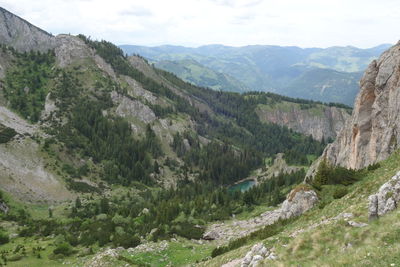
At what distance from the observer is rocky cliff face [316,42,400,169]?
66562 mm

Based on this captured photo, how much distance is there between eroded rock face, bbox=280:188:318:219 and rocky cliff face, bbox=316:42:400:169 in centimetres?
2486

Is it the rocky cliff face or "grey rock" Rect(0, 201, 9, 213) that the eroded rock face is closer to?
the rocky cliff face

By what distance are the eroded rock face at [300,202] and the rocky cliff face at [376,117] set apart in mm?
24863

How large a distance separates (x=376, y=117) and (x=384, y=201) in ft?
191

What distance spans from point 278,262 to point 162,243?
35548mm

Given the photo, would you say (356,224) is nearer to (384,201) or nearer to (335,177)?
(384,201)

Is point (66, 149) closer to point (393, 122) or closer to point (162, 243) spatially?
point (162, 243)

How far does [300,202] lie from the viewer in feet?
156

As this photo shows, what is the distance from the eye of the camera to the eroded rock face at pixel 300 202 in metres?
46.8

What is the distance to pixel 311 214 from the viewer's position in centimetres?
3959

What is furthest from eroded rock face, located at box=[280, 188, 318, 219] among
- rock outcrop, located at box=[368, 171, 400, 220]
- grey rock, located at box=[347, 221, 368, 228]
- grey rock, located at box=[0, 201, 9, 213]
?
grey rock, located at box=[0, 201, 9, 213]

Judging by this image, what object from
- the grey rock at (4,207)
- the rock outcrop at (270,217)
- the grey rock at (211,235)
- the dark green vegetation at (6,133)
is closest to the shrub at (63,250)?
the grey rock at (211,235)

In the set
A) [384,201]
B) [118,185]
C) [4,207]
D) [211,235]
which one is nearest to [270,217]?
[211,235]

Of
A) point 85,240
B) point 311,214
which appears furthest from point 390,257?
point 85,240
